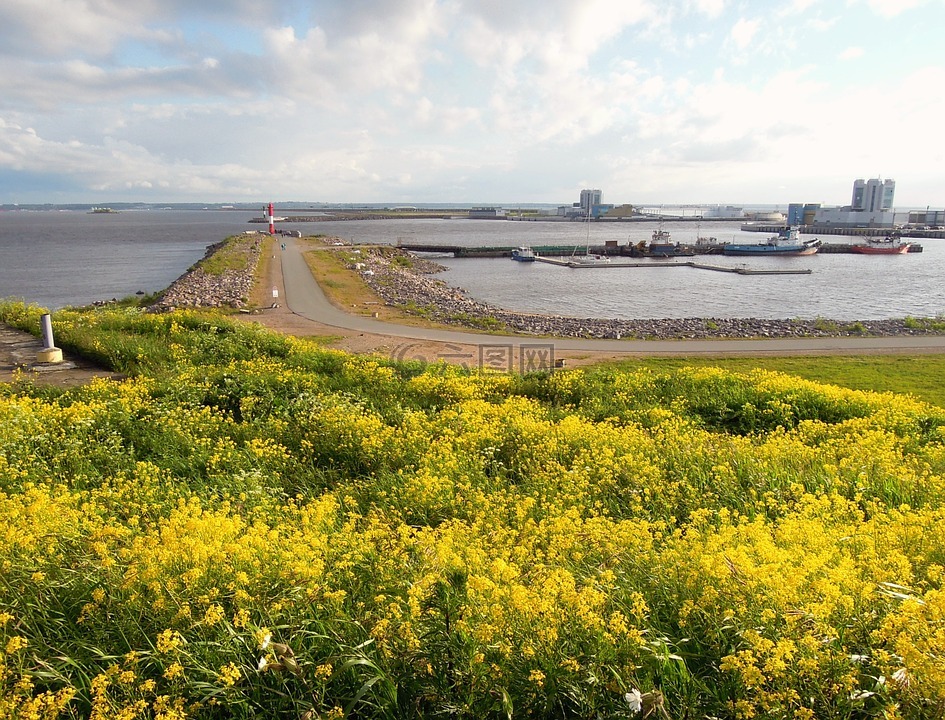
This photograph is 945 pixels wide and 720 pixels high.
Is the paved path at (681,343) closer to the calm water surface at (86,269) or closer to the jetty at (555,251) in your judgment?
the calm water surface at (86,269)

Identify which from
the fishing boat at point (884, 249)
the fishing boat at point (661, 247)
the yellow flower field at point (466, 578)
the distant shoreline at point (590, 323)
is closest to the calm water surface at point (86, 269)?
the distant shoreline at point (590, 323)

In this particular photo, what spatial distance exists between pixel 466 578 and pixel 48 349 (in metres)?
13.0

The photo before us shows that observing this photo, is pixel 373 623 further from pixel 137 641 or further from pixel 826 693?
pixel 826 693

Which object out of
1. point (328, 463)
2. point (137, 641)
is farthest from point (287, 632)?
point (328, 463)

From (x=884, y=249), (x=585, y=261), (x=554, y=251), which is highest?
(x=884, y=249)

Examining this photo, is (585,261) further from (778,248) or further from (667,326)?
(667,326)

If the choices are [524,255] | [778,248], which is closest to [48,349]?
[524,255]

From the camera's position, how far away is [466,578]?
402 cm

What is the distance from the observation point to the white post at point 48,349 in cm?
1287

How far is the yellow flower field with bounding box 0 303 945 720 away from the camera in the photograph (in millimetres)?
3172

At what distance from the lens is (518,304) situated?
1649 inches

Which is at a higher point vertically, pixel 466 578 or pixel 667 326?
pixel 466 578

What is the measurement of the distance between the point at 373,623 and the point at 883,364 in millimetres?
20695

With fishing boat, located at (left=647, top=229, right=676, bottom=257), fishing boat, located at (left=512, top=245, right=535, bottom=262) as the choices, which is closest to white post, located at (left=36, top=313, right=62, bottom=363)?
fishing boat, located at (left=512, top=245, right=535, bottom=262)
